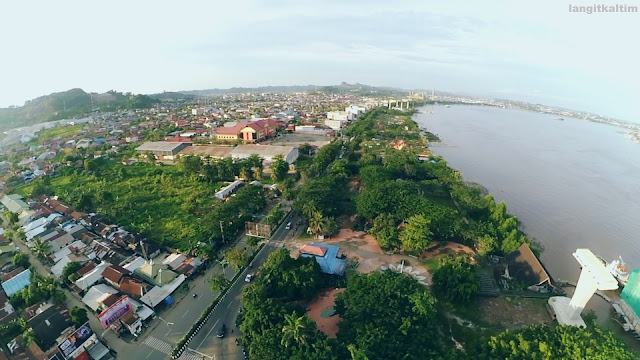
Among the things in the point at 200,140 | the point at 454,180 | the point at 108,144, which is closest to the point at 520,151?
the point at 454,180

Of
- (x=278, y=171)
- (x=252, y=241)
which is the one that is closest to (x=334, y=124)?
(x=278, y=171)

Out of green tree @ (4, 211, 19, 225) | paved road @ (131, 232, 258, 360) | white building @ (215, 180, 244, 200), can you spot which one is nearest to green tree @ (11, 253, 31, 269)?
green tree @ (4, 211, 19, 225)

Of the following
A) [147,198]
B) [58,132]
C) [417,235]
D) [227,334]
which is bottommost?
[227,334]

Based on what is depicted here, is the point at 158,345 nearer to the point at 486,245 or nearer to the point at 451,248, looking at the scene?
the point at 451,248

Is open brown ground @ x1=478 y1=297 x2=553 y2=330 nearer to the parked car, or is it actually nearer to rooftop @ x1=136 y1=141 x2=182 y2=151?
the parked car

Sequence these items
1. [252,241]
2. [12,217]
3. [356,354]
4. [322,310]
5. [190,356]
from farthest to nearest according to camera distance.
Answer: [12,217] → [252,241] → [322,310] → [190,356] → [356,354]

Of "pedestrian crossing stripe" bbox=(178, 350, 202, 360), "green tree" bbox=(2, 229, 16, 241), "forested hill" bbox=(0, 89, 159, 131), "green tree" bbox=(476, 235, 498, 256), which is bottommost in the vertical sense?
"pedestrian crossing stripe" bbox=(178, 350, 202, 360)
